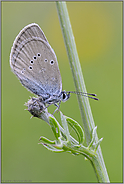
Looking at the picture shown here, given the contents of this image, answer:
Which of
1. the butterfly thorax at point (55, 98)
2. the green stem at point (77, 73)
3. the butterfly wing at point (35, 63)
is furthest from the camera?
the butterfly thorax at point (55, 98)

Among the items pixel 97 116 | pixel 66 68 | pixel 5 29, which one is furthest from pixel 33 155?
pixel 5 29

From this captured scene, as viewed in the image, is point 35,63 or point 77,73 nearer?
point 77,73

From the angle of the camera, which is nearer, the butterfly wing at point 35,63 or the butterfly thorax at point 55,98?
the butterfly wing at point 35,63

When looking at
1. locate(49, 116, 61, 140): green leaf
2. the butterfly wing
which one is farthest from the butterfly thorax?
locate(49, 116, 61, 140): green leaf

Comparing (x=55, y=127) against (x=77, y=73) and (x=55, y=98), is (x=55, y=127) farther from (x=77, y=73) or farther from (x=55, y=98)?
(x=55, y=98)

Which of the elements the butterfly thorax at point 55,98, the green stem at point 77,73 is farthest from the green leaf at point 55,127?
the butterfly thorax at point 55,98

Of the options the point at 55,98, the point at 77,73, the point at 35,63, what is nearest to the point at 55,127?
the point at 77,73

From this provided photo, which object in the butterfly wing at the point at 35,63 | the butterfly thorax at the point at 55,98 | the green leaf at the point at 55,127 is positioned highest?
the butterfly wing at the point at 35,63

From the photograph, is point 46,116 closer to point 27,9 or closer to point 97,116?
point 97,116

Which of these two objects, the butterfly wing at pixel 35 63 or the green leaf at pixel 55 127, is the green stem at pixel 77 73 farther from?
the butterfly wing at pixel 35 63
